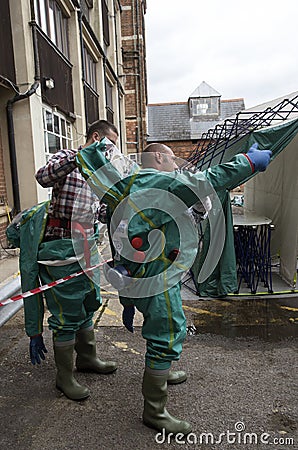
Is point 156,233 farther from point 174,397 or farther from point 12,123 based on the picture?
point 12,123

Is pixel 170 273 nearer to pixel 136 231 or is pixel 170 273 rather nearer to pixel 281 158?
pixel 136 231

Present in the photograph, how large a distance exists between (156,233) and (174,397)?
1280 mm

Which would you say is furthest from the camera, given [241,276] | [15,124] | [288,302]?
[15,124]

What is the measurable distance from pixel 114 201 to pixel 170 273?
54cm

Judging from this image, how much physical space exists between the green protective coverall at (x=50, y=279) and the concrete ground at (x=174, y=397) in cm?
51

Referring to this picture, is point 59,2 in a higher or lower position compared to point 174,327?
higher

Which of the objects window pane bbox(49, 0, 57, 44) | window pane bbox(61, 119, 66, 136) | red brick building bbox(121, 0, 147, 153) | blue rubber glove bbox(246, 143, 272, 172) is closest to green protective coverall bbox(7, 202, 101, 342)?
blue rubber glove bbox(246, 143, 272, 172)

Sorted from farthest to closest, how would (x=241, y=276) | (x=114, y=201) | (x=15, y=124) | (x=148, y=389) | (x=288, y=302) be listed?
(x=15, y=124) < (x=241, y=276) < (x=288, y=302) < (x=148, y=389) < (x=114, y=201)

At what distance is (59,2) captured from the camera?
894cm

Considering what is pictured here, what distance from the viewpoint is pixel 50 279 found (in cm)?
246

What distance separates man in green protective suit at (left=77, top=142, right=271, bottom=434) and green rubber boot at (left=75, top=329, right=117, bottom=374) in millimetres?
693

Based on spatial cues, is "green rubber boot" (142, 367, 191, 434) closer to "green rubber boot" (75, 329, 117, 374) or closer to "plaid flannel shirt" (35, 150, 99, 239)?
"green rubber boot" (75, 329, 117, 374)

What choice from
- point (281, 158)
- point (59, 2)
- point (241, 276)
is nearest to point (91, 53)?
point (59, 2)

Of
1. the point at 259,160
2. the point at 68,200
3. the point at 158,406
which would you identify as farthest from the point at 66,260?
the point at 259,160
